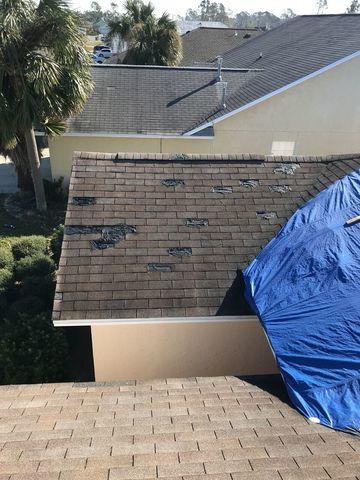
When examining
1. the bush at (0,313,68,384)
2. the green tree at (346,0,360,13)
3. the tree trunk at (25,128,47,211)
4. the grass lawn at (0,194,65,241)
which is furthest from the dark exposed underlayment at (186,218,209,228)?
the green tree at (346,0,360,13)

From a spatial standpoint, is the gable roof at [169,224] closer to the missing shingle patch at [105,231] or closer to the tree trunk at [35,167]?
the missing shingle patch at [105,231]

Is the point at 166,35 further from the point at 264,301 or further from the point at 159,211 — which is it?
the point at 264,301

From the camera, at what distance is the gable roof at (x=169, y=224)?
20.9 feet

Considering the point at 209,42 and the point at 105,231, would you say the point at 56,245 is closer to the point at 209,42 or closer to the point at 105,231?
the point at 105,231

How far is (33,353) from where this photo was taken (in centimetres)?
758

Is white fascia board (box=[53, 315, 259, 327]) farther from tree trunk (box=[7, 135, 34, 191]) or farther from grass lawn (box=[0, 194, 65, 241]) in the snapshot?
tree trunk (box=[7, 135, 34, 191])

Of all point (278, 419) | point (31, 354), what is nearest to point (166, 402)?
point (278, 419)

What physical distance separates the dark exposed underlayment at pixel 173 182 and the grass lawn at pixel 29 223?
7469 mm

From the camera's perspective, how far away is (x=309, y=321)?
17.9 feet

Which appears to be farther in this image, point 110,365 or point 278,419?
point 110,365

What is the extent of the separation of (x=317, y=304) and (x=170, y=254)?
8.61 feet

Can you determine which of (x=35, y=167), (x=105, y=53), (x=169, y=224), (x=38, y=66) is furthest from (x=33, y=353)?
(x=105, y=53)

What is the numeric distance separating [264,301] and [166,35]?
74.1 feet

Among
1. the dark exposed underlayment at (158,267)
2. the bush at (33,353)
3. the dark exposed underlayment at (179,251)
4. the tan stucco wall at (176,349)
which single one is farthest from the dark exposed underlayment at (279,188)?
the bush at (33,353)
